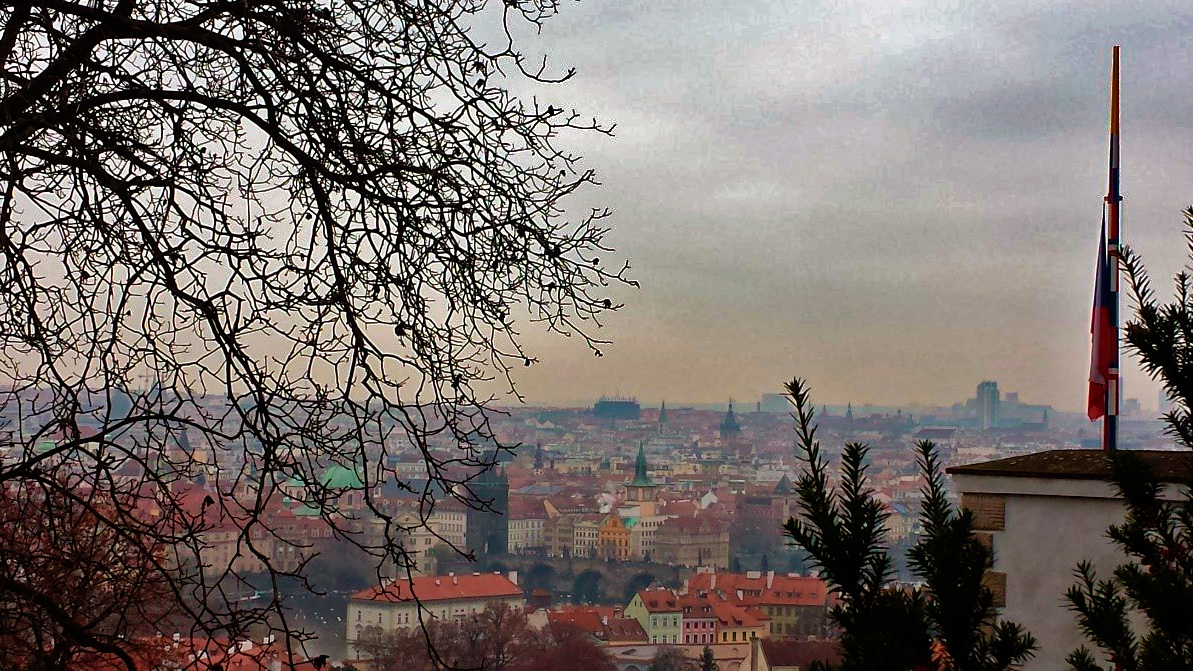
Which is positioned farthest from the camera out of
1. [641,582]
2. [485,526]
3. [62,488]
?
[641,582]

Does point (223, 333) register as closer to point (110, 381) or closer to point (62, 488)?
point (110, 381)

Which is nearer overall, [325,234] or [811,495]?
[811,495]

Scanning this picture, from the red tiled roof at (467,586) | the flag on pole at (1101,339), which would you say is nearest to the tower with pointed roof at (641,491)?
the red tiled roof at (467,586)

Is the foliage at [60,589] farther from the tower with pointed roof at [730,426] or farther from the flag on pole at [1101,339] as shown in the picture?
the tower with pointed roof at [730,426]

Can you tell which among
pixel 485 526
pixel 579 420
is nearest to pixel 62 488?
pixel 485 526

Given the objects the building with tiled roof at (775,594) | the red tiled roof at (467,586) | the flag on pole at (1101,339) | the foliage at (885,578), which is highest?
the flag on pole at (1101,339)

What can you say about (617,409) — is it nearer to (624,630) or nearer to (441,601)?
(624,630)

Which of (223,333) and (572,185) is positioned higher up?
(572,185)
